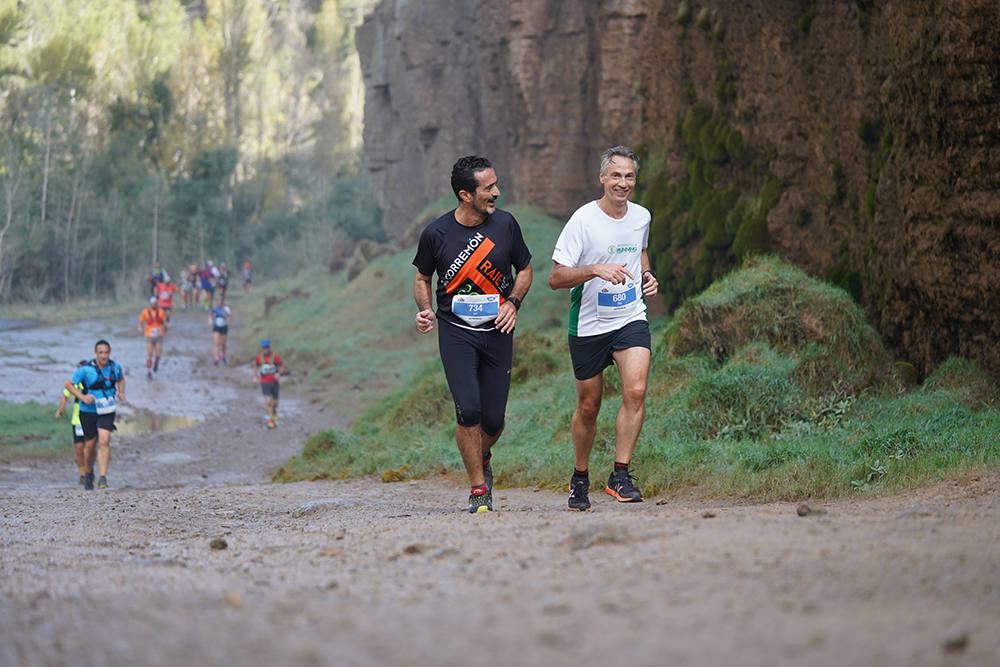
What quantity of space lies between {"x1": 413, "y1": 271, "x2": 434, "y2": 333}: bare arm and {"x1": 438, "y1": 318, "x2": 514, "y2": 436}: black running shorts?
0.09 meters

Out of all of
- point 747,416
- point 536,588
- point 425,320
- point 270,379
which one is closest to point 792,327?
point 747,416

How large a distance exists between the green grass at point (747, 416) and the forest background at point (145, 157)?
35.4 metres

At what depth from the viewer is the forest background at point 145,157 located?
5038 centimetres

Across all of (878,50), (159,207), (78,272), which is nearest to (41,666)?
(878,50)

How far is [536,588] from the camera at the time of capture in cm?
431

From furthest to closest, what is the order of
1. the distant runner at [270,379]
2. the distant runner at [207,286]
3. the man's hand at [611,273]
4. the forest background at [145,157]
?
the forest background at [145,157], the distant runner at [207,286], the distant runner at [270,379], the man's hand at [611,273]

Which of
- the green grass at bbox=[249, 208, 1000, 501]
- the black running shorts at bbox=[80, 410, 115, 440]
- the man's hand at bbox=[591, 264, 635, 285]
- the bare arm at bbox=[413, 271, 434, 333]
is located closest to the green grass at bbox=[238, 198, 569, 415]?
the green grass at bbox=[249, 208, 1000, 501]

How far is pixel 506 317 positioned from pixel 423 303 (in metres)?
0.57

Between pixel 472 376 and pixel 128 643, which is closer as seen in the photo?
A: pixel 128 643

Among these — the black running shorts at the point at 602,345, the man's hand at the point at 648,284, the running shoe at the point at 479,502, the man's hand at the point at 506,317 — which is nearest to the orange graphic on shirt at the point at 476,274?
the man's hand at the point at 506,317

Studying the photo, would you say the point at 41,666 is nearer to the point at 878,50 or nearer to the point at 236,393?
the point at 878,50

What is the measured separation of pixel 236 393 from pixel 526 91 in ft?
38.5

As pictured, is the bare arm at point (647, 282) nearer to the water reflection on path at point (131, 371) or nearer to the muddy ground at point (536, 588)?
the muddy ground at point (536, 588)

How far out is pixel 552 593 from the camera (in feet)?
13.8
